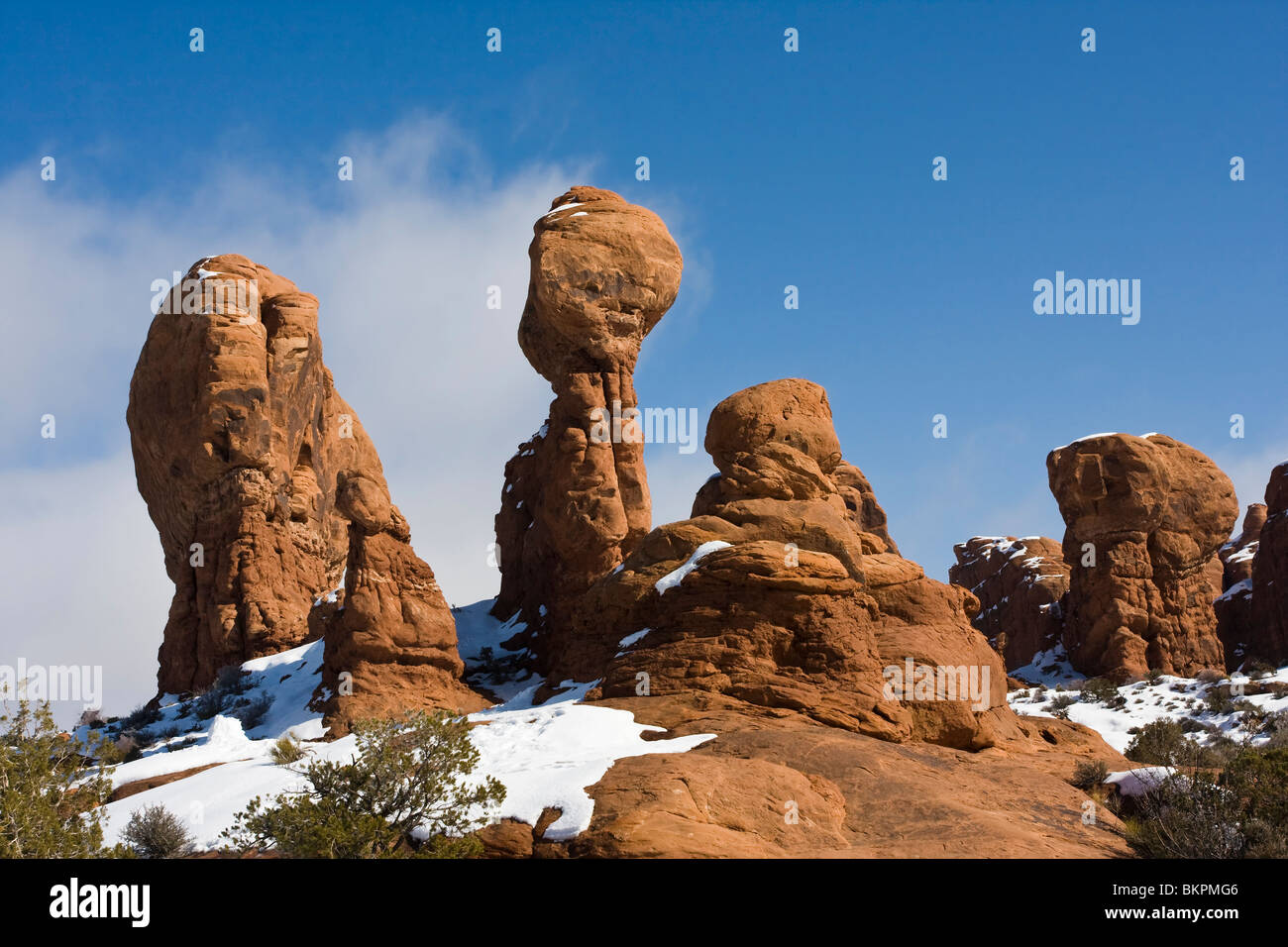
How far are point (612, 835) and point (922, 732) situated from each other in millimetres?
10091

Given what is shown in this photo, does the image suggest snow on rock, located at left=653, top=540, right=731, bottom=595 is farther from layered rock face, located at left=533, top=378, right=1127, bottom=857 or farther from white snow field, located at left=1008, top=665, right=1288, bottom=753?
white snow field, located at left=1008, top=665, right=1288, bottom=753

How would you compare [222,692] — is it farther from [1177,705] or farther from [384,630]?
[1177,705]

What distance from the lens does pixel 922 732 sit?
2116cm

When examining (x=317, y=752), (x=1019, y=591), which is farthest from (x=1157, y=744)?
(x=1019, y=591)

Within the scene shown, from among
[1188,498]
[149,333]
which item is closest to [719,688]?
[149,333]

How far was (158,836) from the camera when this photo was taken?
15195 millimetres

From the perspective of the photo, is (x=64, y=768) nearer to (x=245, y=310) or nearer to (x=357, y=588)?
(x=357, y=588)

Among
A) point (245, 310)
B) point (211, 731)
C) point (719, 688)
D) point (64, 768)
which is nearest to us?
point (64, 768)

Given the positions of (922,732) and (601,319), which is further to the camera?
(601,319)

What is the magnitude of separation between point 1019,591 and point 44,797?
5186 centimetres

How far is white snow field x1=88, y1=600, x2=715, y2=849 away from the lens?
14891 millimetres

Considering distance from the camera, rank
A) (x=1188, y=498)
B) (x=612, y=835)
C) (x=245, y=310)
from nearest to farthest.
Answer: (x=612, y=835) → (x=245, y=310) → (x=1188, y=498)

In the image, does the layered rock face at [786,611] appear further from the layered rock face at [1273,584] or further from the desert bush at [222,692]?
the layered rock face at [1273,584]

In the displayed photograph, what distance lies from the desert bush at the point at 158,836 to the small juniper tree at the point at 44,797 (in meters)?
0.62
